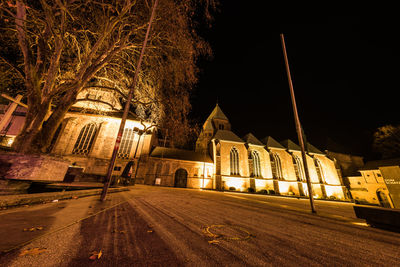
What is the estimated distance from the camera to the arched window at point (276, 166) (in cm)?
2464

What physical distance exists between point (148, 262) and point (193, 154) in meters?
24.6

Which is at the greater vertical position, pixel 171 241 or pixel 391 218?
pixel 391 218

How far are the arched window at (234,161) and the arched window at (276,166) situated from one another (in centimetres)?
649

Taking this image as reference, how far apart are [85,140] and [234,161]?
22567 mm

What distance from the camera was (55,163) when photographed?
317cm

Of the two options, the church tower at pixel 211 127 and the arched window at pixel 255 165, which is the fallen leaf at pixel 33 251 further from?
the church tower at pixel 211 127

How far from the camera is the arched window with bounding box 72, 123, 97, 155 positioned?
56.1 ft

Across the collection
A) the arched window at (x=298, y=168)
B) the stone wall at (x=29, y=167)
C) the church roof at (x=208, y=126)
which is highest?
the church roof at (x=208, y=126)

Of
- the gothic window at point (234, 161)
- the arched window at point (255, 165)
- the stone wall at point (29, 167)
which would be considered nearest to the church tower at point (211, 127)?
the gothic window at point (234, 161)

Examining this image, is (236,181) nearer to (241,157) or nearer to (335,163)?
(241,157)

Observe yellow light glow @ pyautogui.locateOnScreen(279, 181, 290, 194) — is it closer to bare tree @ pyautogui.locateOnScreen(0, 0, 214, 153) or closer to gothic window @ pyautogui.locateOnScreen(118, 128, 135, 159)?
bare tree @ pyautogui.locateOnScreen(0, 0, 214, 153)

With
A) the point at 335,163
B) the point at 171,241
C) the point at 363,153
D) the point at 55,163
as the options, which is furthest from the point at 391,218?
the point at 363,153

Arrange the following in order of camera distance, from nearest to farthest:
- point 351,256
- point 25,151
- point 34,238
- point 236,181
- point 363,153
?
point 34,238
point 351,256
point 25,151
point 236,181
point 363,153

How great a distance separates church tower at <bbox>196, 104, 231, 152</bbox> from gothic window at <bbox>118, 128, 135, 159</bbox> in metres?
14.4
